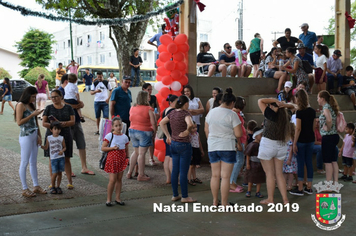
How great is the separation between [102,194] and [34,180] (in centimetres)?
112

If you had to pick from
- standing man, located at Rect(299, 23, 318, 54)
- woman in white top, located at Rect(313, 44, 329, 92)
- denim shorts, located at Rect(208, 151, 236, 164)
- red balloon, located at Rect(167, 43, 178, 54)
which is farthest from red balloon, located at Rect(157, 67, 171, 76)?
standing man, located at Rect(299, 23, 318, 54)

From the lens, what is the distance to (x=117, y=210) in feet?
20.3

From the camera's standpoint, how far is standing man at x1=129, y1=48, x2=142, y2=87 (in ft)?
49.0

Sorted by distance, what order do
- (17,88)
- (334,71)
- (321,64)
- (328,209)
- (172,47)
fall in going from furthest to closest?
(17,88) → (334,71) → (321,64) → (172,47) → (328,209)

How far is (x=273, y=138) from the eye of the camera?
6430 millimetres

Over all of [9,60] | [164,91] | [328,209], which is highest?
[9,60]

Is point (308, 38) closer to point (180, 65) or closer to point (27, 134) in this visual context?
point (180, 65)

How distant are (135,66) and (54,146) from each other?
827cm

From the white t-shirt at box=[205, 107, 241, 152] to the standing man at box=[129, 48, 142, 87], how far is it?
29.9 feet

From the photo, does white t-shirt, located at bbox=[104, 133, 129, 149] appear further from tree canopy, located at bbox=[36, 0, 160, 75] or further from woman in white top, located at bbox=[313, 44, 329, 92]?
tree canopy, located at bbox=[36, 0, 160, 75]

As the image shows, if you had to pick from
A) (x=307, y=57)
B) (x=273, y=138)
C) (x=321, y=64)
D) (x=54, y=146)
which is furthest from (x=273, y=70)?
(x=54, y=146)

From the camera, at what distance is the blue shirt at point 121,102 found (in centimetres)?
895

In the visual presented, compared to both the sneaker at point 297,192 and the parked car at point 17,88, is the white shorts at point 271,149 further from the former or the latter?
the parked car at point 17,88

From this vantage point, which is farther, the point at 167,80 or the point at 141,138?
the point at 167,80
